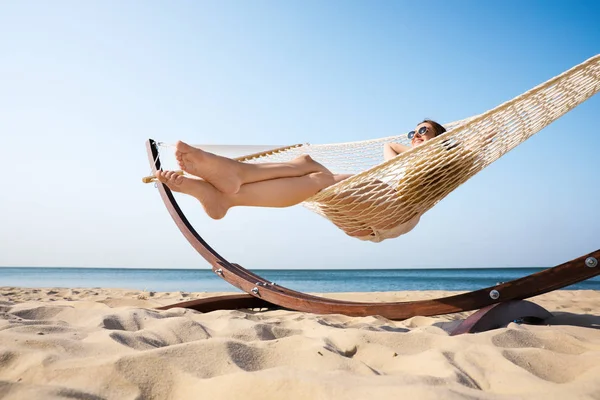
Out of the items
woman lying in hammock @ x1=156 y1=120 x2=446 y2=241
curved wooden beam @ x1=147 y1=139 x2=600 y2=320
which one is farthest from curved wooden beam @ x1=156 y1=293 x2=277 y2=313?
woman lying in hammock @ x1=156 y1=120 x2=446 y2=241

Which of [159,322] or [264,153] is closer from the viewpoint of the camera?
[159,322]

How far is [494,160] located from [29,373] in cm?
173

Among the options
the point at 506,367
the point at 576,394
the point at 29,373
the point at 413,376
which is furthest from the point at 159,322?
the point at 576,394

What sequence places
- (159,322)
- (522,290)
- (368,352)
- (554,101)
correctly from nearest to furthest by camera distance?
(368,352) < (159,322) < (522,290) < (554,101)

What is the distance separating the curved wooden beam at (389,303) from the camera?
1.54 metres

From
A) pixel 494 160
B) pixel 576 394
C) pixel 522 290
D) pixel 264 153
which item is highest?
pixel 264 153

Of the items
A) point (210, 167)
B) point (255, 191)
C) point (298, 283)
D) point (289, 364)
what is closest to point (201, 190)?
point (210, 167)

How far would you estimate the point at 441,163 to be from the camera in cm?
171

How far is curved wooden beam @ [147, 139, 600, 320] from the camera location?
1541 mm

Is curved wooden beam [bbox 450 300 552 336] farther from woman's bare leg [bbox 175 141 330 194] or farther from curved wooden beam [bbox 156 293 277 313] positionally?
curved wooden beam [bbox 156 293 277 313]

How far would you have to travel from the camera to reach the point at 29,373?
0.83 meters

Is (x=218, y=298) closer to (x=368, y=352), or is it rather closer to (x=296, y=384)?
(x=368, y=352)

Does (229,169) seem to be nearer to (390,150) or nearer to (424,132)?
(390,150)

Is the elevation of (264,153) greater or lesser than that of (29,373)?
greater
